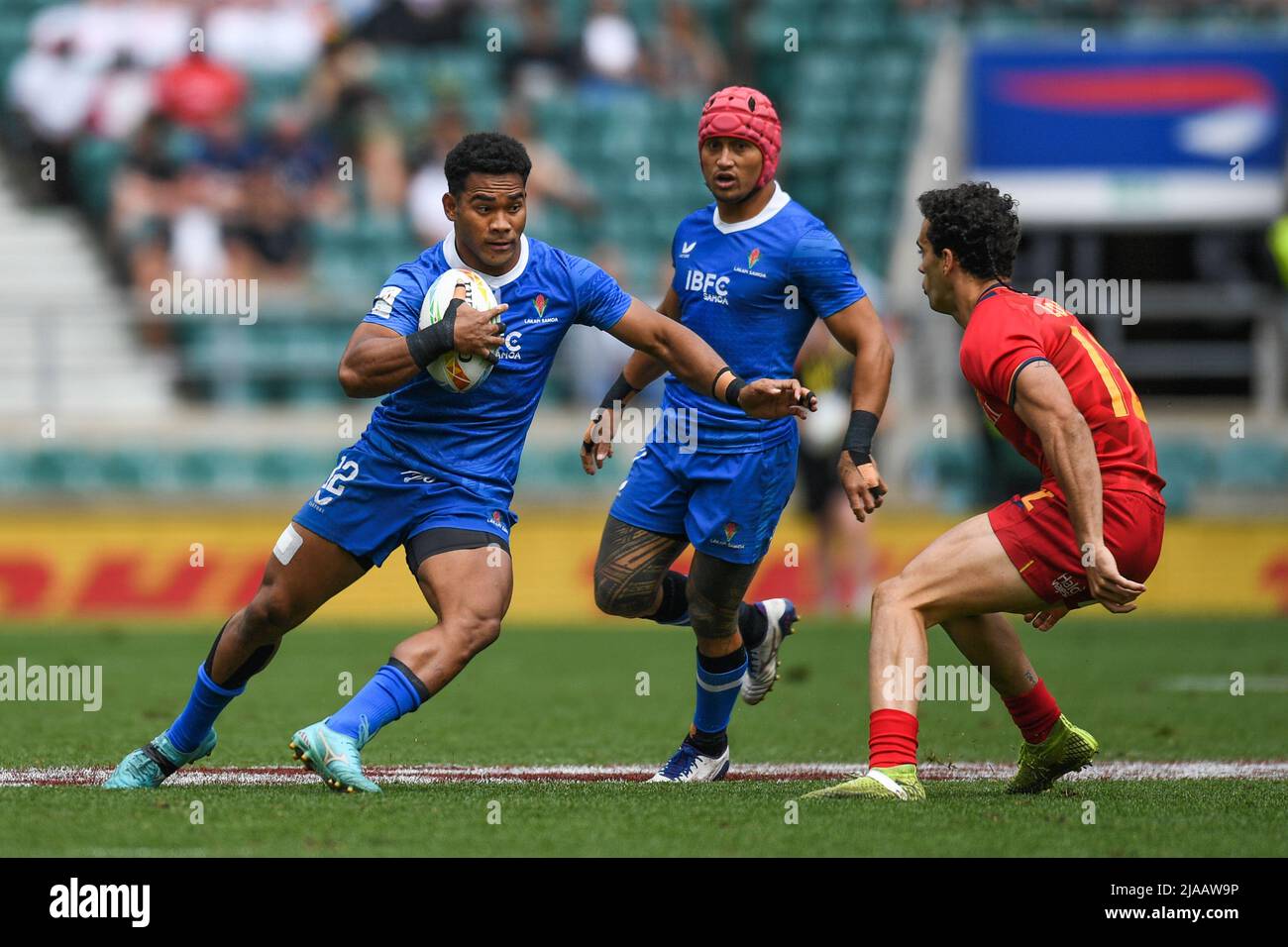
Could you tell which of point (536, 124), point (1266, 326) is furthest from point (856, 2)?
point (1266, 326)

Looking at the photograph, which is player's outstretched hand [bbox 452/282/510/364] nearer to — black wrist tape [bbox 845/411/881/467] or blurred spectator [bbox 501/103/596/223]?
black wrist tape [bbox 845/411/881/467]

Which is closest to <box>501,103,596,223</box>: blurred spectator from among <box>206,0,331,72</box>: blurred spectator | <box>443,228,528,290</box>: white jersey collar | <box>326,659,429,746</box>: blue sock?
<box>206,0,331,72</box>: blurred spectator

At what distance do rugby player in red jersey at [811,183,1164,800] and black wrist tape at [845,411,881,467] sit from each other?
0.44 meters

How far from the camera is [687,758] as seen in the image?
25.9 ft

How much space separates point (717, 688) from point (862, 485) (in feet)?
4.66

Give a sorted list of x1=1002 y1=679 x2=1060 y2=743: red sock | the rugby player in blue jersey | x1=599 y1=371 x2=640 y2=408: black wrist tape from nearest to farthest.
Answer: the rugby player in blue jersey → x1=1002 y1=679 x2=1060 y2=743: red sock → x1=599 y1=371 x2=640 y2=408: black wrist tape

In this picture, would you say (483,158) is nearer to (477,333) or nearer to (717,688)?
(477,333)

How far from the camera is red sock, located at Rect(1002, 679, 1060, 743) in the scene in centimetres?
711

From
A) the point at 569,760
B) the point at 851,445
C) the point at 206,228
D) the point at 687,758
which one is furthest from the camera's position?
the point at 206,228

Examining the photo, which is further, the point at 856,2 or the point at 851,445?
the point at 856,2

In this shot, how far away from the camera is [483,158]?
686 centimetres

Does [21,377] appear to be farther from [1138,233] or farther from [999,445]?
[1138,233]

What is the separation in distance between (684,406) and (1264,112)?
43.6ft

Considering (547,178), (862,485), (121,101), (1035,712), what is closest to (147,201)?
(121,101)
